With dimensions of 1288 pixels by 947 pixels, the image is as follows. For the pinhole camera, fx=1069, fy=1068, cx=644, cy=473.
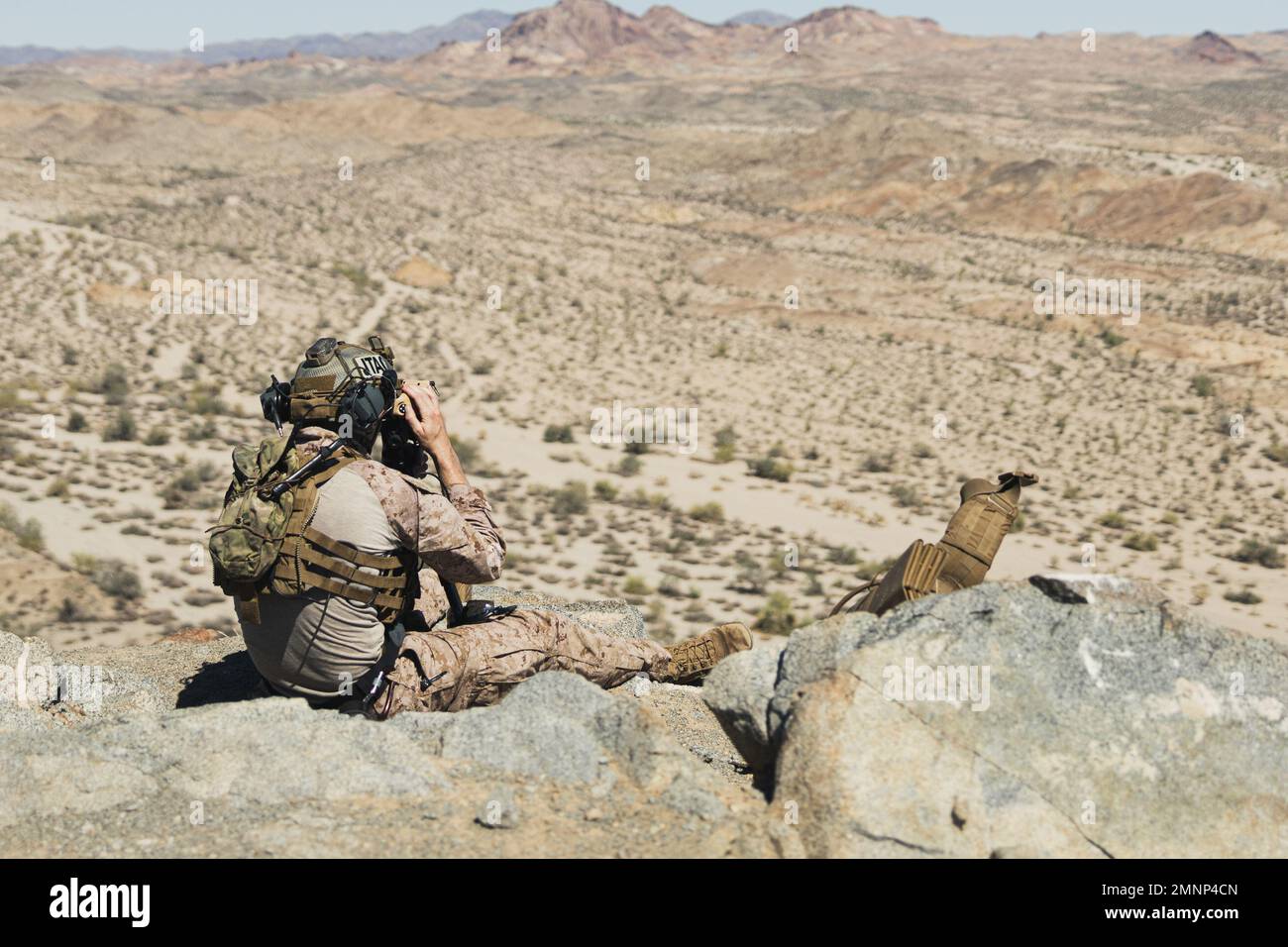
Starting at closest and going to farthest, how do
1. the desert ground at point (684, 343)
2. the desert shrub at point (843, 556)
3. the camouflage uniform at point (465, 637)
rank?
the camouflage uniform at point (465, 637), the desert ground at point (684, 343), the desert shrub at point (843, 556)

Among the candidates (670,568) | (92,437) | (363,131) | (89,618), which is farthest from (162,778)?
(363,131)

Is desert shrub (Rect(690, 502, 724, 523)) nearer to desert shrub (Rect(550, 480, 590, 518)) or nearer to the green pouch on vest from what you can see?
desert shrub (Rect(550, 480, 590, 518))

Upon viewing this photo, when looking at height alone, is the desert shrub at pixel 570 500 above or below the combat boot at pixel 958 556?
below

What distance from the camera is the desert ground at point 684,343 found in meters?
14.8

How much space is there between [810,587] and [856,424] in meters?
9.31

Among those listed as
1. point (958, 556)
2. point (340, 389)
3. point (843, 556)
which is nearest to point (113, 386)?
point (843, 556)

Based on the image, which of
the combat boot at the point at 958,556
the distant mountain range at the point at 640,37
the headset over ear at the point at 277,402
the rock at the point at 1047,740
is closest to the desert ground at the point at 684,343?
the headset over ear at the point at 277,402

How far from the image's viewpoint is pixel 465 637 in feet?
14.5

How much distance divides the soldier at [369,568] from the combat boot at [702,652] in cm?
108

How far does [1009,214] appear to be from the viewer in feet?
152

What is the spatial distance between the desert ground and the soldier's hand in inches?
292

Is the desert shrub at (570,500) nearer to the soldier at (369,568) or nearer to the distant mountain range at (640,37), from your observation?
the soldier at (369,568)

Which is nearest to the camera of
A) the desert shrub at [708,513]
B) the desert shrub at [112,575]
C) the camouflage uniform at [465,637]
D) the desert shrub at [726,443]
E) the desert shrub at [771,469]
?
the camouflage uniform at [465,637]
